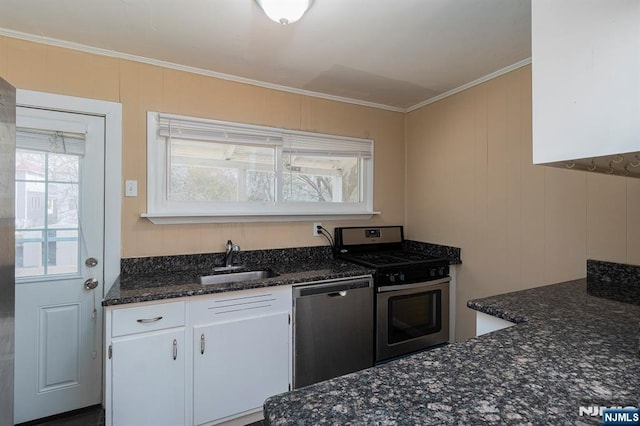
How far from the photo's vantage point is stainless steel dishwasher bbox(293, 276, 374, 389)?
2.05 meters

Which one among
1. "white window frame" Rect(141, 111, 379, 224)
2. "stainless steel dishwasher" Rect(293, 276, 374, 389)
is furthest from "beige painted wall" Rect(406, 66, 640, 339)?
"stainless steel dishwasher" Rect(293, 276, 374, 389)

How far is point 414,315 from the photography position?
2.47m

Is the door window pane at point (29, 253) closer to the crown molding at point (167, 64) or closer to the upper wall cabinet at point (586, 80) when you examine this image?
the crown molding at point (167, 64)

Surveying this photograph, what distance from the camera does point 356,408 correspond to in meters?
0.64

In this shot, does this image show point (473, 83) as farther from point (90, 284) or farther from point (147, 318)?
point (90, 284)

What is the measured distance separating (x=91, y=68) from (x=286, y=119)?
1.34m

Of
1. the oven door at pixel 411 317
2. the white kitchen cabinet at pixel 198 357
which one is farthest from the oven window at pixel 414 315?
the white kitchen cabinet at pixel 198 357

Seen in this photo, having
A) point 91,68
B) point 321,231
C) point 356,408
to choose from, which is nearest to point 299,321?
point 321,231

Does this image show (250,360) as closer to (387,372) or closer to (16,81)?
(387,372)

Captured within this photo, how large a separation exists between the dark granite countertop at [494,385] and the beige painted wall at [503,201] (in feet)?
3.23

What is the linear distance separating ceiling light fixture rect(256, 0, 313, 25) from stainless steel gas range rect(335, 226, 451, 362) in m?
1.64

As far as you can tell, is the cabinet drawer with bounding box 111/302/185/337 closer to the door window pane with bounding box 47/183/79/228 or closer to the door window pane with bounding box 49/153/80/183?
the door window pane with bounding box 47/183/79/228

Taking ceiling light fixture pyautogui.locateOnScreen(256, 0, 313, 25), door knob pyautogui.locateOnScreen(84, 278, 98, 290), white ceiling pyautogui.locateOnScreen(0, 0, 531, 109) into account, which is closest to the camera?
ceiling light fixture pyautogui.locateOnScreen(256, 0, 313, 25)

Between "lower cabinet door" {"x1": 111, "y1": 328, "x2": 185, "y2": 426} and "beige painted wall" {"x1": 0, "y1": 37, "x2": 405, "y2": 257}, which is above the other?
"beige painted wall" {"x1": 0, "y1": 37, "x2": 405, "y2": 257}
